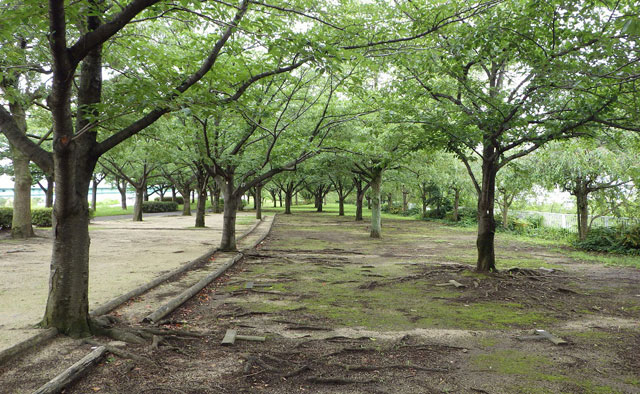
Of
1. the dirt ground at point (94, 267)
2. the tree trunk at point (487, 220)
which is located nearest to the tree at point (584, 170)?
the tree trunk at point (487, 220)

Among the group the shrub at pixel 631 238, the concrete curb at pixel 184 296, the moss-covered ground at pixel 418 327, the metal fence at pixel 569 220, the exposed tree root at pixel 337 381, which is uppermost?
the metal fence at pixel 569 220

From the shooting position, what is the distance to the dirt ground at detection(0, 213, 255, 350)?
5.70 meters

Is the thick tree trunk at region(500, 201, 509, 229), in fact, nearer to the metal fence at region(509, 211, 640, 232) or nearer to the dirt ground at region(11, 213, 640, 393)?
the metal fence at region(509, 211, 640, 232)

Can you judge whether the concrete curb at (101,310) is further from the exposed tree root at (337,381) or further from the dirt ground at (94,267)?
the exposed tree root at (337,381)

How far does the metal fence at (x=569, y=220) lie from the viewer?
15.7 m

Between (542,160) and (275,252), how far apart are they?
12.2 metres

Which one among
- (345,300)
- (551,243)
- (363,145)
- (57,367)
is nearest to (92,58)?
(57,367)

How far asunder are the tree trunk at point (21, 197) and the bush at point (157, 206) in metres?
26.9

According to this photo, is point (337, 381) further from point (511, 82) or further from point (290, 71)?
point (511, 82)

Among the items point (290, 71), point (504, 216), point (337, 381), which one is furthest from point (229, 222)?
point (504, 216)

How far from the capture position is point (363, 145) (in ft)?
48.6

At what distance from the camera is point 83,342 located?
472cm

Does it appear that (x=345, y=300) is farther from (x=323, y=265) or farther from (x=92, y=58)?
(x=92, y=58)

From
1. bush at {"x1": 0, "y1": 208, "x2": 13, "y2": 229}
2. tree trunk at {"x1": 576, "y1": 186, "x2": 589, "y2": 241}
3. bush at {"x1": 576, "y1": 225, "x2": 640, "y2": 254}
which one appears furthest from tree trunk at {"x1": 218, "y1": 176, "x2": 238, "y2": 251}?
tree trunk at {"x1": 576, "y1": 186, "x2": 589, "y2": 241}
